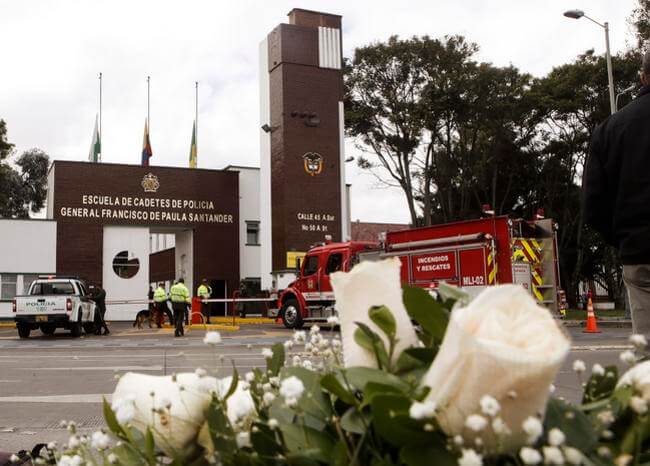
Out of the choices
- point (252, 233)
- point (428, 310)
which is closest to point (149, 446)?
point (428, 310)

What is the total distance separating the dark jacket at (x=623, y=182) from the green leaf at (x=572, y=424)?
2452 millimetres

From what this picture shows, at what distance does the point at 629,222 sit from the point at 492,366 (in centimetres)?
268

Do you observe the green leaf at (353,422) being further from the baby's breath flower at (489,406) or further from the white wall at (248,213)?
the white wall at (248,213)

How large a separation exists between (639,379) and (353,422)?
443mm

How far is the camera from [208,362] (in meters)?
1.28

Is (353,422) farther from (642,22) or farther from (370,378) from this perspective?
(642,22)

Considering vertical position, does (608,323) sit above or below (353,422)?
below

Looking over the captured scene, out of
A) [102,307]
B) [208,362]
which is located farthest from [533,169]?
[208,362]

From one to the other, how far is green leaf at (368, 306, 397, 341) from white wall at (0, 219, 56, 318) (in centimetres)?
3456

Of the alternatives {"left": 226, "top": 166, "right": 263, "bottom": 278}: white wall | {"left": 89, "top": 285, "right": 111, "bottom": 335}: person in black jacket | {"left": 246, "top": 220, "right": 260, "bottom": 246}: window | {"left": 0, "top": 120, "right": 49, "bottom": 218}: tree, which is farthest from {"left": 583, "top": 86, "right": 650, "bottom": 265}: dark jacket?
{"left": 0, "top": 120, "right": 49, "bottom": 218}: tree

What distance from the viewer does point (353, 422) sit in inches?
37.5

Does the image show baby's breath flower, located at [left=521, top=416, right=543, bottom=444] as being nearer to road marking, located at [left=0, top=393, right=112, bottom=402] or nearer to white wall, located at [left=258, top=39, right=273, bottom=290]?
road marking, located at [left=0, top=393, right=112, bottom=402]

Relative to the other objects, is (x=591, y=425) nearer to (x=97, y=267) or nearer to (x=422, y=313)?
(x=422, y=313)

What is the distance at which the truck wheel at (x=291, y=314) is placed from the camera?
22859 mm
